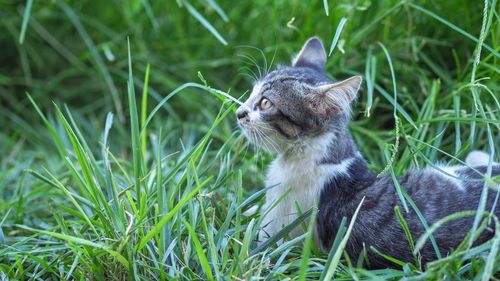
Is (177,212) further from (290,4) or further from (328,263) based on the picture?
(290,4)

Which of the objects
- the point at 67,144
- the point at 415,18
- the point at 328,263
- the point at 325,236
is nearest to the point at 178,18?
the point at 67,144

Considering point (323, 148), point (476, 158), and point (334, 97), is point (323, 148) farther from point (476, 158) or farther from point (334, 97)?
point (476, 158)

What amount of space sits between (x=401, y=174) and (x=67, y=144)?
1.99 m

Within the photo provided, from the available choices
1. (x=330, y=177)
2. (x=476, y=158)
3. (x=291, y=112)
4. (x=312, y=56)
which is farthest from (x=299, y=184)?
(x=476, y=158)

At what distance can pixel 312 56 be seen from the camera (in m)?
2.99

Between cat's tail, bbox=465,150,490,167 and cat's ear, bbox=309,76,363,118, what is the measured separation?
0.64 meters

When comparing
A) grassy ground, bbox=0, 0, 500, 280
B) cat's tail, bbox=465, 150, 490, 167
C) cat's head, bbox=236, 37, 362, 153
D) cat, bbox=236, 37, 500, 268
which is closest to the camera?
grassy ground, bbox=0, 0, 500, 280

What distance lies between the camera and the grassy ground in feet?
7.02

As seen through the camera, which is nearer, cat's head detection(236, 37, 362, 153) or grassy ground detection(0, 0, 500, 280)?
grassy ground detection(0, 0, 500, 280)

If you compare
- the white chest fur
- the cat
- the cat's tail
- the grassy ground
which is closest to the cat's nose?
the cat

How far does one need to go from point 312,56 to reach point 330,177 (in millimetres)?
709

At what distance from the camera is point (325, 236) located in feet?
8.03

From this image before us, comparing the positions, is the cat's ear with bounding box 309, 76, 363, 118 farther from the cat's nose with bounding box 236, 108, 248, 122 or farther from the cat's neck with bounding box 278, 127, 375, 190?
the cat's nose with bounding box 236, 108, 248, 122

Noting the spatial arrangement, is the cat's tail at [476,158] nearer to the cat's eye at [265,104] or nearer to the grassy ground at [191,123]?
the grassy ground at [191,123]
